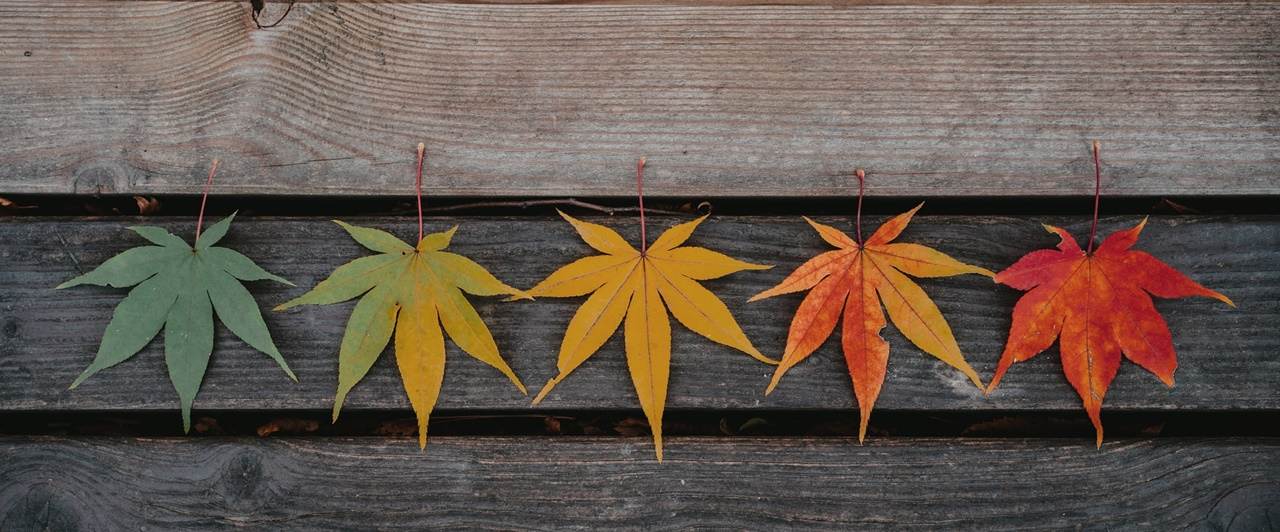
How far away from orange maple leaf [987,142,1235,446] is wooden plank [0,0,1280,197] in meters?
0.11

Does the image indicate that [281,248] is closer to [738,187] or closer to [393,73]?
[393,73]

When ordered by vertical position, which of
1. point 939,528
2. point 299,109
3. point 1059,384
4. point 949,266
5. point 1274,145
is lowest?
point 939,528

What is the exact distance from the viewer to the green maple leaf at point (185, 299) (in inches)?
33.4

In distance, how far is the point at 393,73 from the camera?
3.07 feet

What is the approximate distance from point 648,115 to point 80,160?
755mm

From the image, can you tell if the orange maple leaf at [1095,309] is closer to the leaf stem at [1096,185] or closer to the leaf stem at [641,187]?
the leaf stem at [1096,185]

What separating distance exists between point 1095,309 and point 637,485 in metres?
0.60

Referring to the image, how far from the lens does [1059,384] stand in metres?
0.87

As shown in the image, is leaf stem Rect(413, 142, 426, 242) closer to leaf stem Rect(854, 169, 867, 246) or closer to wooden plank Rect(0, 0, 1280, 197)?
wooden plank Rect(0, 0, 1280, 197)

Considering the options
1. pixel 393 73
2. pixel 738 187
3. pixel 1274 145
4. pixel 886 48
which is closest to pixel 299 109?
pixel 393 73

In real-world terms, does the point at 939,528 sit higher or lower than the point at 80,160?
lower

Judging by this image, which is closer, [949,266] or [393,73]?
[949,266]

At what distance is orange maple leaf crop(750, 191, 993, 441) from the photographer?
83 centimetres

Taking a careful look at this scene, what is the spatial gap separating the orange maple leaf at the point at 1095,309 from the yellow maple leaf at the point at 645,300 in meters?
0.33
